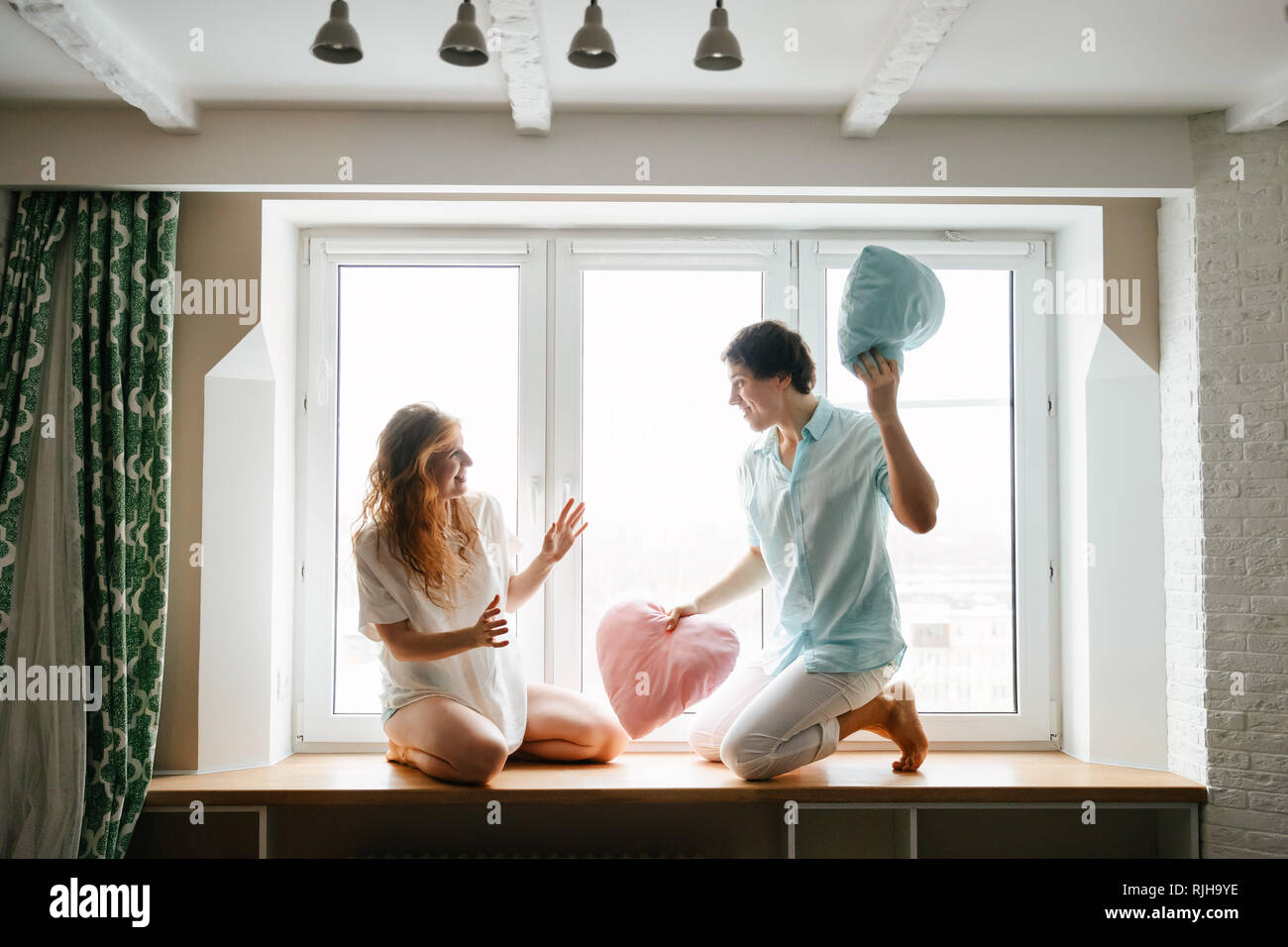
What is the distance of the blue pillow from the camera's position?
8.01 ft

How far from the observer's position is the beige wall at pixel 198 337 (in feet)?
9.22

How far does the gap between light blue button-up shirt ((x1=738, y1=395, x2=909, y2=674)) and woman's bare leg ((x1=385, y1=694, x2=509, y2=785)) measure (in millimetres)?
934

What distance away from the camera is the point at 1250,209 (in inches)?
106

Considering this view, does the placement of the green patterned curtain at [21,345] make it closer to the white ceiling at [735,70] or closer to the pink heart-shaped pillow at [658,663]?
the white ceiling at [735,70]

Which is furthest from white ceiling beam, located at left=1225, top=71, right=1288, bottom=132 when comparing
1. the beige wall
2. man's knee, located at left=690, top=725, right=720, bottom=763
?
man's knee, located at left=690, top=725, right=720, bottom=763

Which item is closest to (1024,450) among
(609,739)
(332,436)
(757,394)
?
(757,394)

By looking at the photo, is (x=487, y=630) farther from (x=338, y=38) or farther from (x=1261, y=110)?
(x=1261, y=110)

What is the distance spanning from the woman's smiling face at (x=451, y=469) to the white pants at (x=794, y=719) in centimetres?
107

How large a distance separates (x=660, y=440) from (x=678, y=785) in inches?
45.2

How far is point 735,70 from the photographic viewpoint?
254 centimetres

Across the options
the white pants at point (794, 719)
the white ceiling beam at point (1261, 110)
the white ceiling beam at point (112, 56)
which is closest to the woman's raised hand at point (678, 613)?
the white pants at point (794, 719)
